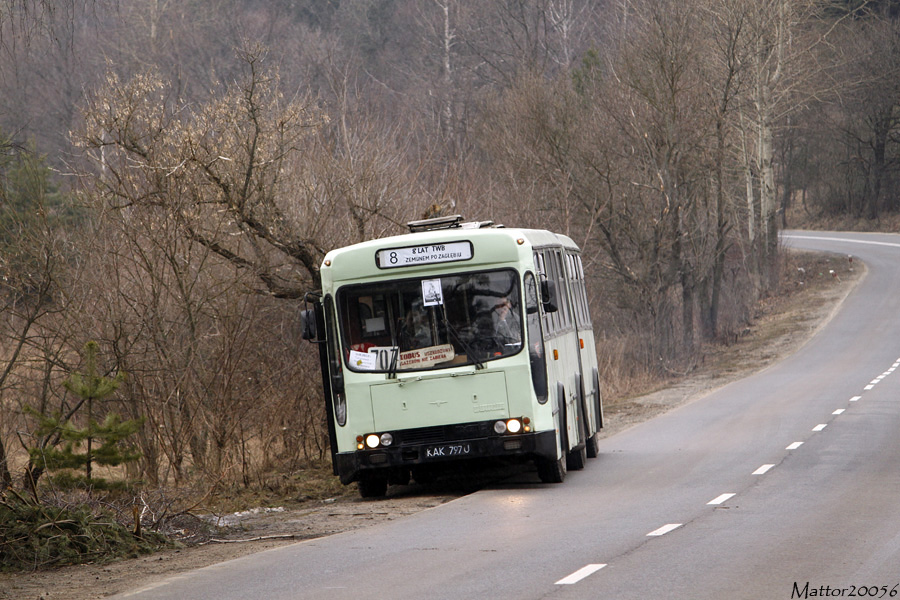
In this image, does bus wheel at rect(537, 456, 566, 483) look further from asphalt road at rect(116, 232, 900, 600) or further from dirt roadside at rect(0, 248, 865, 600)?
dirt roadside at rect(0, 248, 865, 600)

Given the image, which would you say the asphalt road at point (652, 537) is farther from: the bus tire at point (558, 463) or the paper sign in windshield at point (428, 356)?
the paper sign in windshield at point (428, 356)

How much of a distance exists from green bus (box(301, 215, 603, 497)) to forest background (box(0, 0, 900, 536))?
255 centimetres

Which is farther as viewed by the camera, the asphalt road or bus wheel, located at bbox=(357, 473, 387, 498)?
bus wheel, located at bbox=(357, 473, 387, 498)

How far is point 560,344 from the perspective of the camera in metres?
15.2

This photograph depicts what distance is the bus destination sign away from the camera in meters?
13.6

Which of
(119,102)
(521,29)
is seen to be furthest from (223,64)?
(119,102)

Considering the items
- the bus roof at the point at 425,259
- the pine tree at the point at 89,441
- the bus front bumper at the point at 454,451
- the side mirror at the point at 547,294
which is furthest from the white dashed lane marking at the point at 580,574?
the pine tree at the point at 89,441

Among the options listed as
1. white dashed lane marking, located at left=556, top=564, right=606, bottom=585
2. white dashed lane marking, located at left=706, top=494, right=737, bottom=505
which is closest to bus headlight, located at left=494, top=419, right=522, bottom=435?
white dashed lane marking, located at left=706, top=494, right=737, bottom=505

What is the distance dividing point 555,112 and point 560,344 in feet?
81.5

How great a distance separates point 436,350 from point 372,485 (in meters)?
2.03

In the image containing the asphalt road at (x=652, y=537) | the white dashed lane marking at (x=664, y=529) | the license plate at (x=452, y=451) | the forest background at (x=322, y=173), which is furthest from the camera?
the forest background at (x=322, y=173)

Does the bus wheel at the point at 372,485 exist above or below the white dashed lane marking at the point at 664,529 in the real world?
below

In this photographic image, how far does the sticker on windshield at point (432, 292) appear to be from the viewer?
1357 centimetres

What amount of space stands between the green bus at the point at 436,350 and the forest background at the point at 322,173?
8.37 ft
